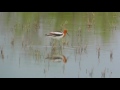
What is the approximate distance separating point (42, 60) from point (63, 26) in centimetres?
49

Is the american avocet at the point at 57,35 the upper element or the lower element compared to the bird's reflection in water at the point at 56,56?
upper

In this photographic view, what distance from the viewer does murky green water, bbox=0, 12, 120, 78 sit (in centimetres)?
445

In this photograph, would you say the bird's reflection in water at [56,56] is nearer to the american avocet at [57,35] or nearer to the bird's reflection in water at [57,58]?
the bird's reflection in water at [57,58]

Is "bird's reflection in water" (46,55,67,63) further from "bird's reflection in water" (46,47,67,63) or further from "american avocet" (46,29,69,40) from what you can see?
"american avocet" (46,29,69,40)

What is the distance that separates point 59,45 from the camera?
4508 millimetres

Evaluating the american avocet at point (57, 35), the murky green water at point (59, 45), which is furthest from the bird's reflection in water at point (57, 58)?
the american avocet at point (57, 35)

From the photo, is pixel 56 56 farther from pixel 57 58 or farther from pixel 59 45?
pixel 59 45

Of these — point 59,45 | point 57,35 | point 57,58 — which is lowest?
point 57,58

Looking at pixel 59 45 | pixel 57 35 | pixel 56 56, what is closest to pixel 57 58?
pixel 56 56

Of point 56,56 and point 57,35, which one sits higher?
point 57,35

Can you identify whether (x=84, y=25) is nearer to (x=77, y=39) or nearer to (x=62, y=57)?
(x=77, y=39)

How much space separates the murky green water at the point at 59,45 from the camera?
14.6 feet

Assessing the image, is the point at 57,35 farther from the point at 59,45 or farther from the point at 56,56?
the point at 56,56

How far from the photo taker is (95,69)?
4434mm
